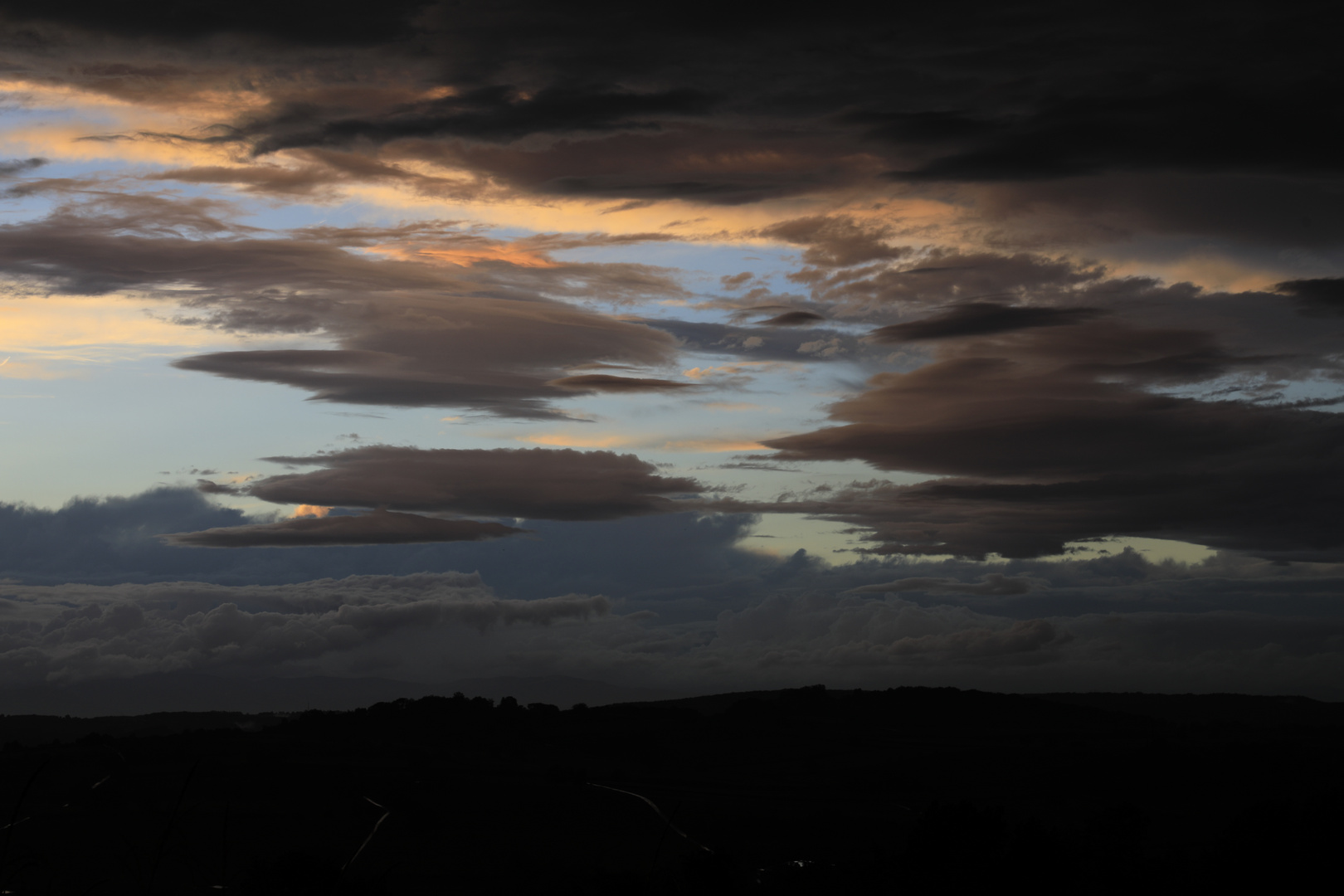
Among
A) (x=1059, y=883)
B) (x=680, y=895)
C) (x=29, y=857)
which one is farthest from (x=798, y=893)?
(x=29, y=857)

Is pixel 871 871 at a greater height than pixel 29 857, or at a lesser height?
lesser

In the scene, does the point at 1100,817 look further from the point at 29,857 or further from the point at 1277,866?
the point at 29,857

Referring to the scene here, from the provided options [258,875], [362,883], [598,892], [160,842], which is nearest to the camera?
[160,842]

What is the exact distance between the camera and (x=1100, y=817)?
7466 inches

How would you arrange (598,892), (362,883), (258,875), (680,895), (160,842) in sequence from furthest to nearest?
(598,892)
(258,875)
(680,895)
(362,883)
(160,842)

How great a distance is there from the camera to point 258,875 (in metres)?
162

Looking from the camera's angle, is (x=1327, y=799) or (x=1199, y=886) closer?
(x=1199, y=886)

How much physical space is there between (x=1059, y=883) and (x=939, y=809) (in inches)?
699

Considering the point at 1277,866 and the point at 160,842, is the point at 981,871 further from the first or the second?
the point at 160,842

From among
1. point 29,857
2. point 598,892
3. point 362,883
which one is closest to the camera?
point 29,857

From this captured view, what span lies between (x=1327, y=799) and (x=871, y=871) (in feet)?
210

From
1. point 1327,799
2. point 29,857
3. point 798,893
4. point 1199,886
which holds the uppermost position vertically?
point 29,857

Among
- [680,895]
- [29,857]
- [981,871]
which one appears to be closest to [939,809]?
[981,871]

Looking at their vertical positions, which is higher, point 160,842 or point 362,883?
point 160,842
